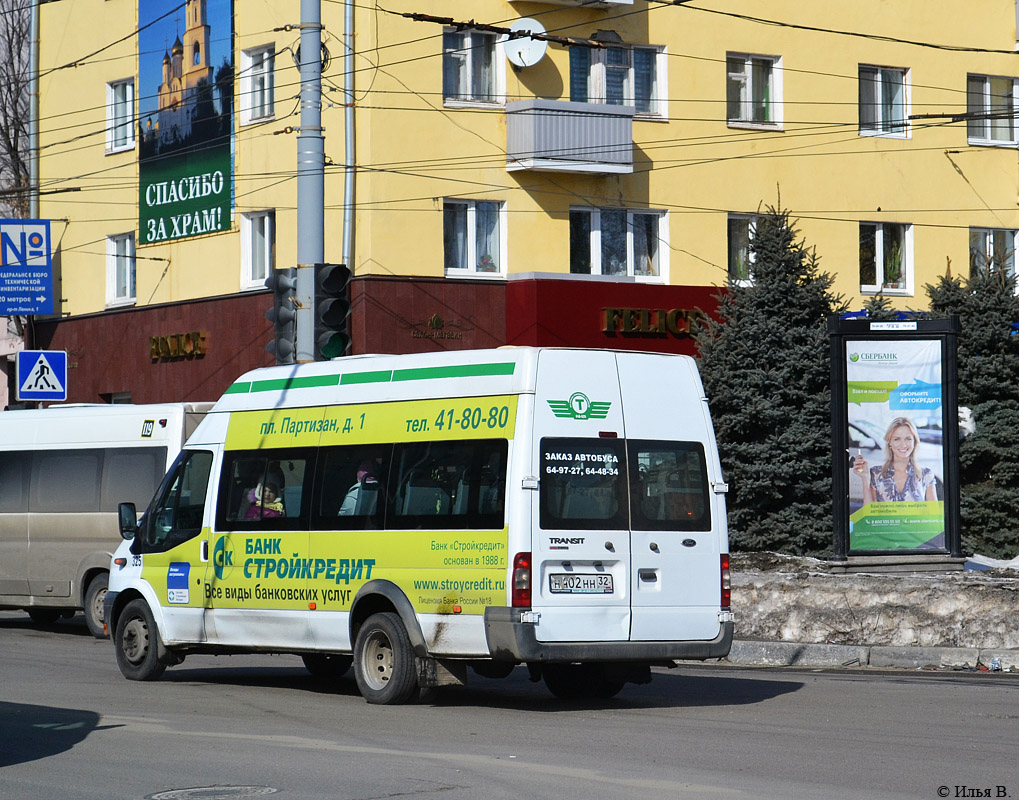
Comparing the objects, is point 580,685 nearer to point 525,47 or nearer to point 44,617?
point 44,617

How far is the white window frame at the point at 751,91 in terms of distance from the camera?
1270 inches

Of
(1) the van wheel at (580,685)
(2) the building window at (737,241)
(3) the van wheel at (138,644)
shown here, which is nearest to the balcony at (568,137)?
(2) the building window at (737,241)

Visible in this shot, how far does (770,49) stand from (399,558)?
22597 millimetres

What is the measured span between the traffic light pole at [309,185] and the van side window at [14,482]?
5480mm

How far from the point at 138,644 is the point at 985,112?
25.5m

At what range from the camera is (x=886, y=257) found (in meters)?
33.9

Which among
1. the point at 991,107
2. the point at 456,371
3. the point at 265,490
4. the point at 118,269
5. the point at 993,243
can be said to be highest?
the point at 991,107

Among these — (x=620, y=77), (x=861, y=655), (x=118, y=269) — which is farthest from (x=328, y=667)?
(x=118, y=269)

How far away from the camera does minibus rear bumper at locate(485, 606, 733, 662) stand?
37.0ft

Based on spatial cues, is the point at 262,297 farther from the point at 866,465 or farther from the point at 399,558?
the point at 399,558

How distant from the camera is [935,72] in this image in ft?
112

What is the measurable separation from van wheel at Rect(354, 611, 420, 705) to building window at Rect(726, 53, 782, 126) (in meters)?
21.6

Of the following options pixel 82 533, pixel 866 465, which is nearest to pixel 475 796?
pixel 866 465

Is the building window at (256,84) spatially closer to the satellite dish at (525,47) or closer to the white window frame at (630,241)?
the satellite dish at (525,47)
